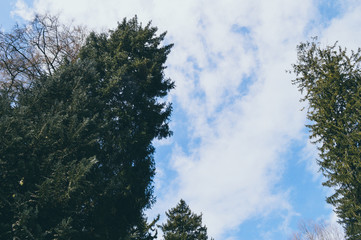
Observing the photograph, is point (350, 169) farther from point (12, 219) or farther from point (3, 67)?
point (3, 67)

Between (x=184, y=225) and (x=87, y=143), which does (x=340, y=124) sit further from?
(x=184, y=225)

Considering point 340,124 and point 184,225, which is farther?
point 184,225

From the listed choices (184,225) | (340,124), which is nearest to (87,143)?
(340,124)

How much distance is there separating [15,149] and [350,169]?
43.9 feet

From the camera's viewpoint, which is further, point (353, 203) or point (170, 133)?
point (170, 133)

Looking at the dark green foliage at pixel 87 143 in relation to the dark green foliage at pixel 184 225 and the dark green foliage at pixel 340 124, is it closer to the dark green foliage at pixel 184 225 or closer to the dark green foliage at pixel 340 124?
the dark green foliage at pixel 340 124

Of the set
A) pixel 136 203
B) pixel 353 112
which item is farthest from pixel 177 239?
pixel 353 112

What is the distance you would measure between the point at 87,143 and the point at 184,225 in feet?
79.7

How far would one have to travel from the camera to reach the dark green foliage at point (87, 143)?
6.89 meters

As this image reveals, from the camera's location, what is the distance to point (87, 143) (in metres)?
8.51

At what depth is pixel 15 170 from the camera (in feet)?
23.1

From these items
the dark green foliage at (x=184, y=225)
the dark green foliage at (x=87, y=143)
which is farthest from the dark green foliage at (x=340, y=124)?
the dark green foliage at (x=184, y=225)

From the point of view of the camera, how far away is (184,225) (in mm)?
29703

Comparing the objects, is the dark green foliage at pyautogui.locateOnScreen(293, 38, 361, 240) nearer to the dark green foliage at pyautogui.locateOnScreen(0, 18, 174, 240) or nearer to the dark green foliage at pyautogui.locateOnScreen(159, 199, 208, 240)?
the dark green foliage at pyautogui.locateOnScreen(0, 18, 174, 240)
